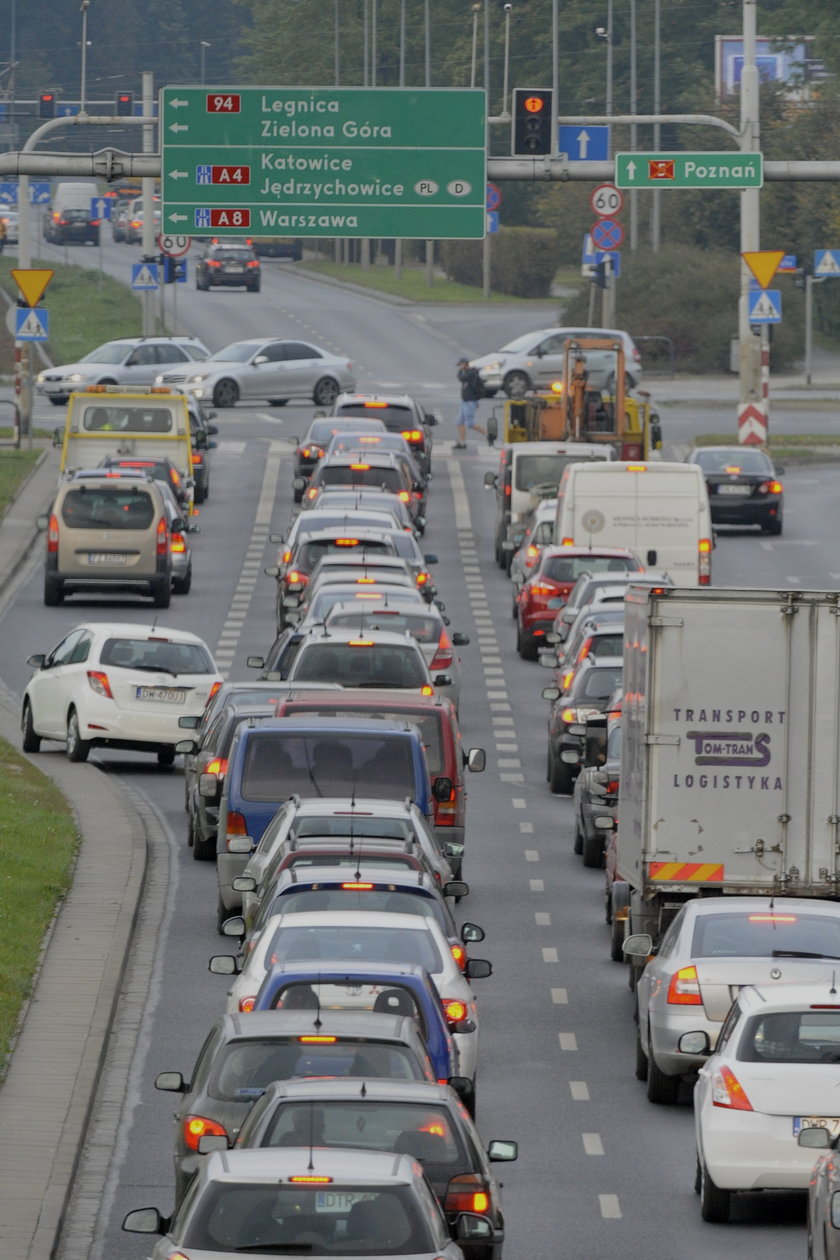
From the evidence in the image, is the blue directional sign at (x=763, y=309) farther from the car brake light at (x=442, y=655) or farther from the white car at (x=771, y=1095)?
the white car at (x=771, y=1095)

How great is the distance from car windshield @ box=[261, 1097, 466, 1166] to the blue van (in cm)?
970

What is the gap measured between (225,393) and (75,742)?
119 ft

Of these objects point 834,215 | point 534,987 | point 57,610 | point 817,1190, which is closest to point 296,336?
point 834,215

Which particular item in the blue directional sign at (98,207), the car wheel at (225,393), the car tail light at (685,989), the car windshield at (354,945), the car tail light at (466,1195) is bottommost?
the car tail light at (685,989)

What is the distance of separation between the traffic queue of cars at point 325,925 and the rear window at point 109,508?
7821 millimetres

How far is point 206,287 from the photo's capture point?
105 metres

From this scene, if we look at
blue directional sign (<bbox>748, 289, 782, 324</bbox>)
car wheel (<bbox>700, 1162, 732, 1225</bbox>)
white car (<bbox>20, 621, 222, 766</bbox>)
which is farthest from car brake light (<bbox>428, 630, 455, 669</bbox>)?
blue directional sign (<bbox>748, 289, 782, 324</bbox>)

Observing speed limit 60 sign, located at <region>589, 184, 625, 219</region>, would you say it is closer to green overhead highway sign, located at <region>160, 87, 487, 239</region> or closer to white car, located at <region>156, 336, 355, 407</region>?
white car, located at <region>156, 336, 355, 407</region>

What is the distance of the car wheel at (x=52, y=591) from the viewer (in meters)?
40.8

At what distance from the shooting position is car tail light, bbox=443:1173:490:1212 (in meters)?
11.7

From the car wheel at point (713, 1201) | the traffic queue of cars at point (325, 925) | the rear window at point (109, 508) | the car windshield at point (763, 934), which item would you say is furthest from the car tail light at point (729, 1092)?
the rear window at point (109, 508)

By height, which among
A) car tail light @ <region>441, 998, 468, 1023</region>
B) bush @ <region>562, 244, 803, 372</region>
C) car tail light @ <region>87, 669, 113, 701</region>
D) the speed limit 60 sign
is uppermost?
the speed limit 60 sign

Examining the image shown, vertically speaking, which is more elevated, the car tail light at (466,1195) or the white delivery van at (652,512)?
the white delivery van at (652,512)

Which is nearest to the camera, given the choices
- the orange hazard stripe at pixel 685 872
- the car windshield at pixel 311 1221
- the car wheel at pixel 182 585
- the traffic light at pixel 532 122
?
the car windshield at pixel 311 1221
